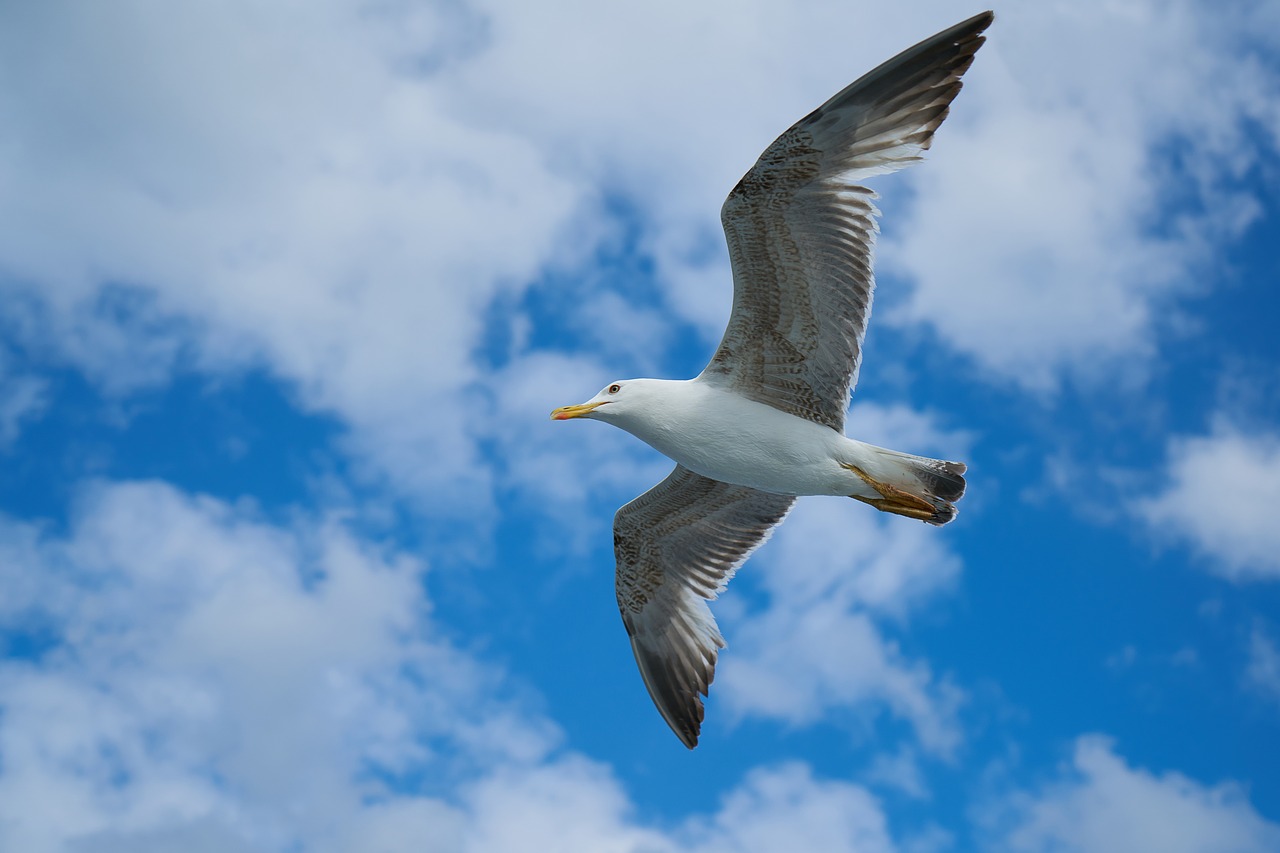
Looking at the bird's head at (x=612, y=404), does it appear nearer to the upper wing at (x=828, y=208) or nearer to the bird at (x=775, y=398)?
the bird at (x=775, y=398)

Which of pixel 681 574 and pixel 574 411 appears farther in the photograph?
pixel 681 574

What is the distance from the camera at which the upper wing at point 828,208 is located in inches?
392

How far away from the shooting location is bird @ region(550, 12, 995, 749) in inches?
397

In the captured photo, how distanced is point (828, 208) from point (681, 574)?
15.7 ft

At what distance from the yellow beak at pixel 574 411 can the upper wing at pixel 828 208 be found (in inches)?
58.8

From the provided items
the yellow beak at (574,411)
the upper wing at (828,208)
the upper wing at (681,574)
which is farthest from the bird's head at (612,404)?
the upper wing at (681,574)

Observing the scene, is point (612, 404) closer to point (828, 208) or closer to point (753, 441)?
point (753, 441)

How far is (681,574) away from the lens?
44.0ft

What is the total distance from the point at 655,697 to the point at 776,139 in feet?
20.7

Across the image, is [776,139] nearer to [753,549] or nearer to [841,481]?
[841,481]

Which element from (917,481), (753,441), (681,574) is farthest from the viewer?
(681,574)

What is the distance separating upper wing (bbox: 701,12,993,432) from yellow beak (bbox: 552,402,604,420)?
1.49 m

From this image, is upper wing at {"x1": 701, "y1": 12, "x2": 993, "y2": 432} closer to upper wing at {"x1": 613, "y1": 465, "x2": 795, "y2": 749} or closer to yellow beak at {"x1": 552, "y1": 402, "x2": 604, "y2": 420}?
yellow beak at {"x1": 552, "y1": 402, "x2": 604, "y2": 420}

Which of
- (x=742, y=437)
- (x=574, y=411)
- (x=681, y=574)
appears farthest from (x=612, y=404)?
(x=681, y=574)
